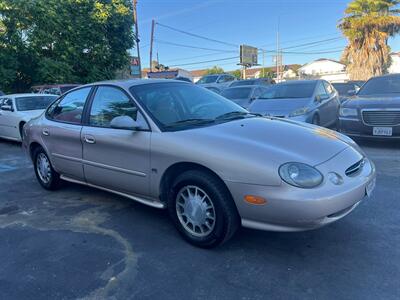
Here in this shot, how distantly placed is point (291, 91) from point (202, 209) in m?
6.40

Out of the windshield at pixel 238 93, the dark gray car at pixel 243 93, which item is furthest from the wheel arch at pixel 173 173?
the windshield at pixel 238 93

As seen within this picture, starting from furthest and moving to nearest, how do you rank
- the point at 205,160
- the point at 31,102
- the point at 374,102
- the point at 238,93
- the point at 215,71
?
the point at 215,71 → the point at 238,93 → the point at 31,102 → the point at 374,102 → the point at 205,160

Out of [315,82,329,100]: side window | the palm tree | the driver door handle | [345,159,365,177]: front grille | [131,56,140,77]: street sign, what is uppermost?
the palm tree

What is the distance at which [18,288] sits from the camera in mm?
2676

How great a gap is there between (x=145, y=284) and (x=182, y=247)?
2.03 feet

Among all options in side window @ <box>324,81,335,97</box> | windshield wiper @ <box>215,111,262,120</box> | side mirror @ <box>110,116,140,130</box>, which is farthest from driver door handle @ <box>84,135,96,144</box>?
side window @ <box>324,81,335,97</box>

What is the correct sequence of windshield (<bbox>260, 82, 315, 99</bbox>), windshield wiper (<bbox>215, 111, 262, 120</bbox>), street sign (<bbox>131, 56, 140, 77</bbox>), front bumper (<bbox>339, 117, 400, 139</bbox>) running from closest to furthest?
windshield wiper (<bbox>215, 111, 262, 120</bbox>), front bumper (<bbox>339, 117, 400, 139</bbox>), windshield (<bbox>260, 82, 315, 99</bbox>), street sign (<bbox>131, 56, 140, 77</bbox>)

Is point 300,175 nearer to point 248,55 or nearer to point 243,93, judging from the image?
point 243,93

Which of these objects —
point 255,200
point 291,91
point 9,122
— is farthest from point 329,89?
point 9,122

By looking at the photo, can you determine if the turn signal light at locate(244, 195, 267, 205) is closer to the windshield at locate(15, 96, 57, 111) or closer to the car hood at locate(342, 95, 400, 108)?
the car hood at locate(342, 95, 400, 108)

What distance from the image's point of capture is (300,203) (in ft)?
8.51

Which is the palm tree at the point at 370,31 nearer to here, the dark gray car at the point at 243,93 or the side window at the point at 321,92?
the dark gray car at the point at 243,93

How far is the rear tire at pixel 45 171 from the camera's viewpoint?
4.89 meters

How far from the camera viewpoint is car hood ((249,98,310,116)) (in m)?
7.78
